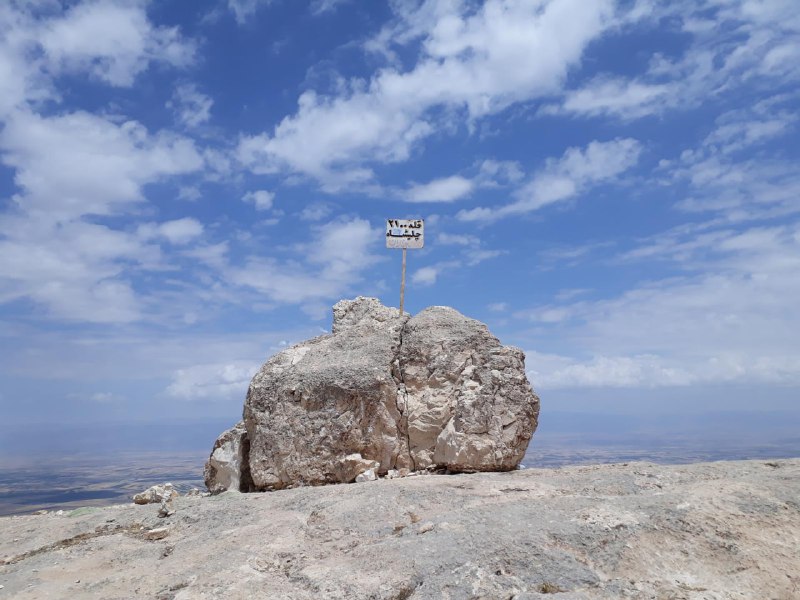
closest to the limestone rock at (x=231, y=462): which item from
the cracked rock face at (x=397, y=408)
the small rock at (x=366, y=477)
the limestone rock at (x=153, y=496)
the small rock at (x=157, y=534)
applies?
the cracked rock face at (x=397, y=408)

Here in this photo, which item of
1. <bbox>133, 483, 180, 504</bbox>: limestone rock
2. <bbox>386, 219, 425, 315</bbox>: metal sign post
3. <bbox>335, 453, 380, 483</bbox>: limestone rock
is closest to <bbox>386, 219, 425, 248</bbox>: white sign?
<bbox>386, 219, 425, 315</bbox>: metal sign post

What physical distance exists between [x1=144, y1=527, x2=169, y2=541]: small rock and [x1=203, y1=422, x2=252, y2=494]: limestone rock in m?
3.82

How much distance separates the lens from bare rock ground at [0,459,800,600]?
22.4 ft

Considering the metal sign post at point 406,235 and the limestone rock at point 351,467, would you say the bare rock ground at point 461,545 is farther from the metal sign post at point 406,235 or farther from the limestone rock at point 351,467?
the metal sign post at point 406,235

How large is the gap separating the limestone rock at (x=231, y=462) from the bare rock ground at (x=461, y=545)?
10.3 ft

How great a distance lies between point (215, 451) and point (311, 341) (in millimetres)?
3280

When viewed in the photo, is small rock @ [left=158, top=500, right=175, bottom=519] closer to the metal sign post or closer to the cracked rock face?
the cracked rock face

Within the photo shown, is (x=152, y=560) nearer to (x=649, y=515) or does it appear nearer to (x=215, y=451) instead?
(x=215, y=451)

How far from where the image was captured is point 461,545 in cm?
728

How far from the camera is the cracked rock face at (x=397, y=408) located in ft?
38.3

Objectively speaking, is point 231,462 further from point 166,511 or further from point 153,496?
point 166,511

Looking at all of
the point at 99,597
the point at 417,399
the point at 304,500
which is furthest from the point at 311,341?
the point at 99,597

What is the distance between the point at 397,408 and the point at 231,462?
404 cm

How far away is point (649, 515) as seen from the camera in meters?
7.88
